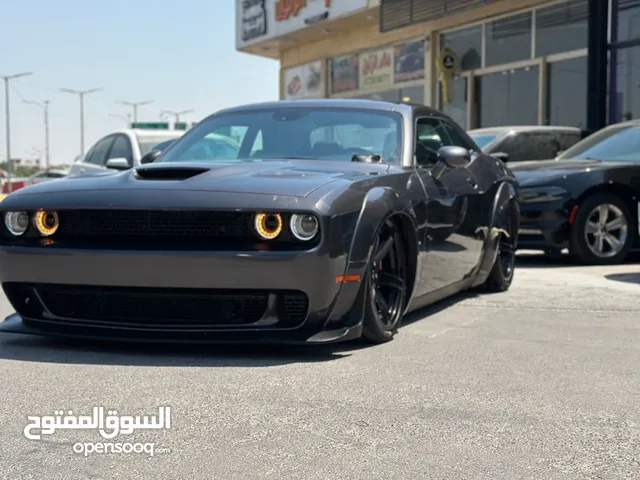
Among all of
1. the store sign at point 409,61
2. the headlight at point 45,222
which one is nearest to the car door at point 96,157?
the headlight at point 45,222

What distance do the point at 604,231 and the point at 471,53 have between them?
13.0 meters

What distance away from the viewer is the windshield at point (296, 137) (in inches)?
208

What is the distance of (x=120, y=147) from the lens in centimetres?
1309

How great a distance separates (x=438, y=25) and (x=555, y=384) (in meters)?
18.7

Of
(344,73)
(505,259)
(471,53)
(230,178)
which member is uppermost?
(344,73)

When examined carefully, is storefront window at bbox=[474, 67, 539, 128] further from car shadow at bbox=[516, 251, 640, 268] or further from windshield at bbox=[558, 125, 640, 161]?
car shadow at bbox=[516, 251, 640, 268]

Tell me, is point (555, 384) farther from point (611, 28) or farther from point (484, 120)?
point (484, 120)

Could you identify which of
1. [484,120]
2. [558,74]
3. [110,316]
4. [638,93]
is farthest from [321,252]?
[484,120]

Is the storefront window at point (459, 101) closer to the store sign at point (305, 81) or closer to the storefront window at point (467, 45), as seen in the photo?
the storefront window at point (467, 45)

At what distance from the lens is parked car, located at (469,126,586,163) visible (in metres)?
12.0

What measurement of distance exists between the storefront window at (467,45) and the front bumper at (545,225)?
41.5ft

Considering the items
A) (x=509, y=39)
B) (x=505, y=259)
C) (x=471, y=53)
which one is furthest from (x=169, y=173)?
(x=471, y=53)

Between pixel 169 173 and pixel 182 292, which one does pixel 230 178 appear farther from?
pixel 182 292

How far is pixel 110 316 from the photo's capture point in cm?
432
